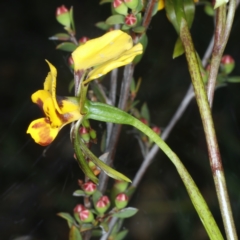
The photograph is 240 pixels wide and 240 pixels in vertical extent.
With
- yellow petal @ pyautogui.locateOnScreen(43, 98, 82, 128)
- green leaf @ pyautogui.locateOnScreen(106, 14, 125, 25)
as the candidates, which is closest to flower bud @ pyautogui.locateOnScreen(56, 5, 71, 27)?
green leaf @ pyautogui.locateOnScreen(106, 14, 125, 25)

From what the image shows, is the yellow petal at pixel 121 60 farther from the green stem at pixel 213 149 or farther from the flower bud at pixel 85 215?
the flower bud at pixel 85 215

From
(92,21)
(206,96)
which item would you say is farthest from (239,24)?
(206,96)

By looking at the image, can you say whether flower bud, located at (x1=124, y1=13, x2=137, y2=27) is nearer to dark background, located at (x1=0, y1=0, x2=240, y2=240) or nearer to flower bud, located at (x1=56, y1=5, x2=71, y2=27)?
flower bud, located at (x1=56, y1=5, x2=71, y2=27)

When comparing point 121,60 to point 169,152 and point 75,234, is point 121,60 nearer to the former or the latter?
point 169,152

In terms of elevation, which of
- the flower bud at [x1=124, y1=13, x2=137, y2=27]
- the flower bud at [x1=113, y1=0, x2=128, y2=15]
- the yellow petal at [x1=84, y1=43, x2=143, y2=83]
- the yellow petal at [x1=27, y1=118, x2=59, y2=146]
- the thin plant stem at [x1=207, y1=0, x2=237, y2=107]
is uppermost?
the flower bud at [x1=113, y1=0, x2=128, y2=15]

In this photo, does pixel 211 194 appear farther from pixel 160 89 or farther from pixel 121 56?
pixel 121 56

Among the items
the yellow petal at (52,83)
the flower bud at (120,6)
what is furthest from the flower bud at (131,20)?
the yellow petal at (52,83)

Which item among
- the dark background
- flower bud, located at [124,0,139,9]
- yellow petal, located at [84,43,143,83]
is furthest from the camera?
the dark background
